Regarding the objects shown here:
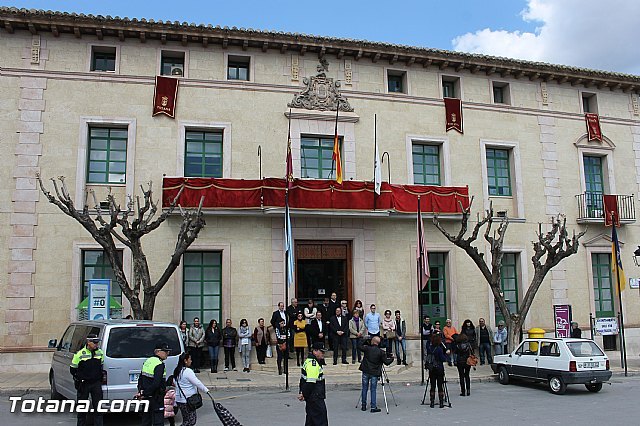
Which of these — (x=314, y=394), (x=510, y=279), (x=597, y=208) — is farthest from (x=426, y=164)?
(x=314, y=394)

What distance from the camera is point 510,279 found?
21859 mm

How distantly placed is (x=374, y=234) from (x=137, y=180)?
8253 millimetres

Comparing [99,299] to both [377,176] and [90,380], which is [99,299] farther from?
[377,176]

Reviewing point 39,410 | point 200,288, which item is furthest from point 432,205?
point 39,410

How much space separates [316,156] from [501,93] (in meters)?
8.38

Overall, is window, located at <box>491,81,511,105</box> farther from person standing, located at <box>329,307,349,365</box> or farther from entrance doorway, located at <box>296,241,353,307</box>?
person standing, located at <box>329,307,349,365</box>

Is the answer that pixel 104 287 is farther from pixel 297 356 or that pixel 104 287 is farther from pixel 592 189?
pixel 592 189

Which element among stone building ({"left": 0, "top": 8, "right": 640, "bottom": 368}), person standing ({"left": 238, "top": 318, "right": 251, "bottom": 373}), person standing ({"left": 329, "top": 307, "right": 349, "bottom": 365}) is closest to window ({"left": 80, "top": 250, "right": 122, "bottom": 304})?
stone building ({"left": 0, "top": 8, "right": 640, "bottom": 368})

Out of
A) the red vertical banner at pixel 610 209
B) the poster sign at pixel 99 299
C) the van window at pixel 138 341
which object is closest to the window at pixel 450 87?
the red vertical banner at pixel 610 209

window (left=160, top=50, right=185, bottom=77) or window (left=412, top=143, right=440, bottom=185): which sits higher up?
window (left=160, top=50, right=185, bottom=77)

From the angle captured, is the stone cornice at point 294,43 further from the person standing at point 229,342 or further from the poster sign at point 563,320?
the person standing at point 229,342

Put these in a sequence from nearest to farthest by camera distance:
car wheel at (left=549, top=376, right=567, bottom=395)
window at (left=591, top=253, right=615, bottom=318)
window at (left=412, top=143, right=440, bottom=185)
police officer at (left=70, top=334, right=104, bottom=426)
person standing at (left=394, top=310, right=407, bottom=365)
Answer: police officer at (left=70, top=334, right=104, bottom=426), car wheel at (left=549, top=376, right=567, bottom=395), person standing at (left=394, top=310, right=407, bottom=365), window at (left=412, top=143, right=440, bottom=185), window at (left=591, top=253, right=615, bottom=318)

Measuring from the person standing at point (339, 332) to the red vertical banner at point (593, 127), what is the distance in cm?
1339

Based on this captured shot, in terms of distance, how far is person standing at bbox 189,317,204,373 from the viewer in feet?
55.6
